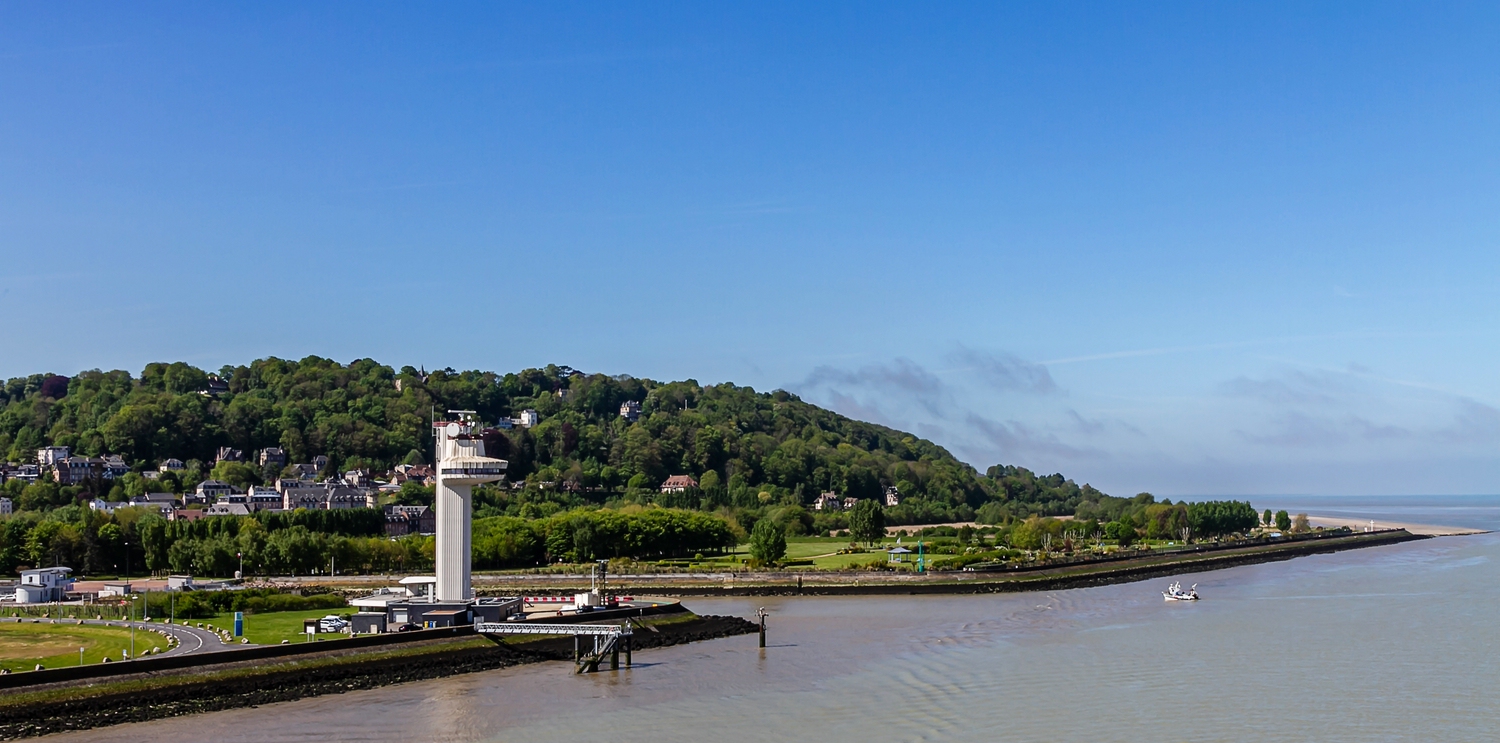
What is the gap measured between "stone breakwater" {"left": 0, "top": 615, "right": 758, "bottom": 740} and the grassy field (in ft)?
12.1

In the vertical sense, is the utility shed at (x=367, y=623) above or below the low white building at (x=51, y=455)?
below

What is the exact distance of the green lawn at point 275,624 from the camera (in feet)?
150

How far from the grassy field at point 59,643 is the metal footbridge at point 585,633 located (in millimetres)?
10926

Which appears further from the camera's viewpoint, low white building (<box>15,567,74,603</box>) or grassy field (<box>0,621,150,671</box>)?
low white building (<box>15,567,74,603</box>)

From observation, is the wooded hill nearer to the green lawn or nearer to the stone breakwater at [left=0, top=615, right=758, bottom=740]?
the green lawn

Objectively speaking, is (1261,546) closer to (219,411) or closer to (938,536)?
(938,536)

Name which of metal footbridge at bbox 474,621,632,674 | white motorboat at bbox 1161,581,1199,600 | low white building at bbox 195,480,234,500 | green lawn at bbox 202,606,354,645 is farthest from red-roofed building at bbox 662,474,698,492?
metal footbridge at bbox 474,621,632,674

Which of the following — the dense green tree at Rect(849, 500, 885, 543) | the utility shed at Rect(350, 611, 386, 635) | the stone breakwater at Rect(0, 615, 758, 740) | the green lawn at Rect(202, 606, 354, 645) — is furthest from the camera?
the dense green tree at Rect(849, 500, 885, 543)

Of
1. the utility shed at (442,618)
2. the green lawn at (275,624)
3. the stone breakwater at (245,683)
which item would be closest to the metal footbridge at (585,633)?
the stone breakwater at (245,683)

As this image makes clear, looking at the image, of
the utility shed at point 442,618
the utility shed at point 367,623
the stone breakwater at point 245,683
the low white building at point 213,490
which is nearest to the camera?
the stone breakwater at point 245,683

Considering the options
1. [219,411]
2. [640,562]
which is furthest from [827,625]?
[219,411]

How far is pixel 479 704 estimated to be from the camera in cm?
3934

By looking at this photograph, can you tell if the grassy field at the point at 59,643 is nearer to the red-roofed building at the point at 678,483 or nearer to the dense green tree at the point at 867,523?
the dense green tree at the point at 867,523

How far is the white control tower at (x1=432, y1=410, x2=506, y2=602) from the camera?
51.5 metres
